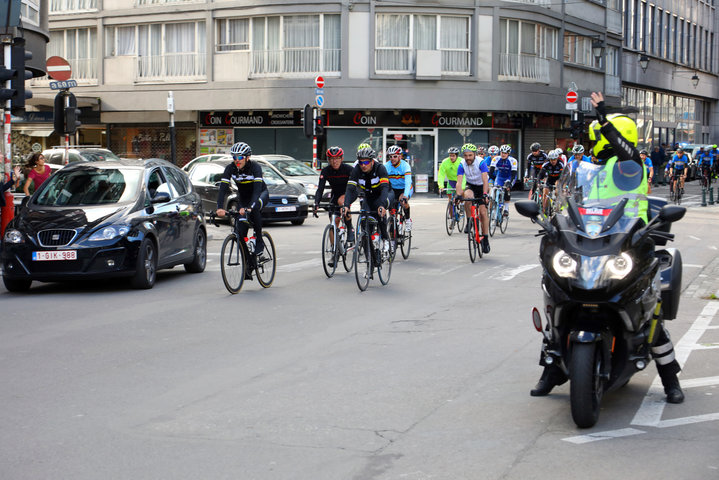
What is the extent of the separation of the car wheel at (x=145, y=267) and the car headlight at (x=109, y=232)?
0.29m

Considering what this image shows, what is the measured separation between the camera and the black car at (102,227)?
A: 12391 millimetres

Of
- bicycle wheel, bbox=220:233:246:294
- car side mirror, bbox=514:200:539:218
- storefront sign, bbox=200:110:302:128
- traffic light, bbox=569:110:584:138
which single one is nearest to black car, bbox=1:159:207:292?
bicycle wheel, bbox=220:233:246:294

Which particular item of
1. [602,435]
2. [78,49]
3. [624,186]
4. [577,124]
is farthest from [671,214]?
[78,49]

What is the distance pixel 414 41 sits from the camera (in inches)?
1586

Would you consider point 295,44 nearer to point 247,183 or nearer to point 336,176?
point 336,176

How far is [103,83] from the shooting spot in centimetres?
4397

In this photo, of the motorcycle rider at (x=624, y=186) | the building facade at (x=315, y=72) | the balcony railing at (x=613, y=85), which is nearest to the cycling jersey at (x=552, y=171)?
the building facade at (x=315, y=72)

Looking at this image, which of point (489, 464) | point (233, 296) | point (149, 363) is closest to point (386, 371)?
point (149, 363)

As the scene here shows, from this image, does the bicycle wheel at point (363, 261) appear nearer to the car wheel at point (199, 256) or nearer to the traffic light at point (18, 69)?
the car wheel at point (199, 256)

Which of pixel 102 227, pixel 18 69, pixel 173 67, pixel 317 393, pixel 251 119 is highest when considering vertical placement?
pixel 173 67

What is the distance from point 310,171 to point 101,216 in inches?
657

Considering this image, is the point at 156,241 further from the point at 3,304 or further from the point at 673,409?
the point at 673,409

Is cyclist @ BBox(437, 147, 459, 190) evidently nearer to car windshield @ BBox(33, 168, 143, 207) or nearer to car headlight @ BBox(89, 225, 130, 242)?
car windshield @ BBox(33, 168, 143, 207)

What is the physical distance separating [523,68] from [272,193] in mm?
20916
